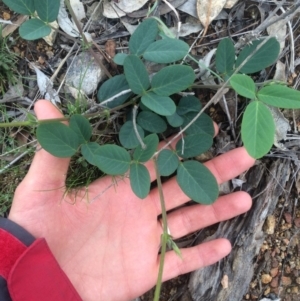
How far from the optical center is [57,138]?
131cm

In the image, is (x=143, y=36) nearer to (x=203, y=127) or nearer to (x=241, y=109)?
(x=203, y=127)

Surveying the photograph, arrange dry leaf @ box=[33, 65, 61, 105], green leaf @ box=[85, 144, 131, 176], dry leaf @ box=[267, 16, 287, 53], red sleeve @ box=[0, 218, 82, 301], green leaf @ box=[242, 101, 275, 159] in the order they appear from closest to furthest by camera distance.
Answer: green leaf @ box=[242, 101, 275, 159]
green leaf @ box=[85, 144, 131, 176]
red sleeve @ box=[0, 218, 82, 301]
dry leaf @ box=[267, 16, 287, 53]
dry leaf @ box=[33, 65, 61, 105]

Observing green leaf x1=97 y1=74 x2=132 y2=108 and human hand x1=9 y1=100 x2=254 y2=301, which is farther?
human hand x1=9 y1=100 x2=254 y2=301

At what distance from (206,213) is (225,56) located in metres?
0.71

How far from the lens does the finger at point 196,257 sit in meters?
1.82

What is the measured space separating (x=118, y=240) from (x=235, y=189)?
0.56 m

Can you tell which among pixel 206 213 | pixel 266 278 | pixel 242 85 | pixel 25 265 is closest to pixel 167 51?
pixel 242 85

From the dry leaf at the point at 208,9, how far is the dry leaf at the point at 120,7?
222mm

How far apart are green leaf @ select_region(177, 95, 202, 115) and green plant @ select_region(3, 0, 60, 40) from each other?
0.52 metres

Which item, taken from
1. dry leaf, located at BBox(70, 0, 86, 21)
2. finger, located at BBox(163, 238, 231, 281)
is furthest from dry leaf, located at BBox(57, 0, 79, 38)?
finger, located at BBox(163, 238, 231, 281)

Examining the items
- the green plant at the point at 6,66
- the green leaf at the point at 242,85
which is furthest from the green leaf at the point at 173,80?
the green plant at the point at 6,66

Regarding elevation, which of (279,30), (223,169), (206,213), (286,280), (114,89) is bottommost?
(286,280)

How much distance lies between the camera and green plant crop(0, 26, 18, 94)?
1.78 meters

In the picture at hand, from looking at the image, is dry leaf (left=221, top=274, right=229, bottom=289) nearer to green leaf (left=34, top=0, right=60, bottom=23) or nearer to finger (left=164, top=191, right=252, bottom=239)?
finger (left=164, top=191, right=252, bottom=239)
